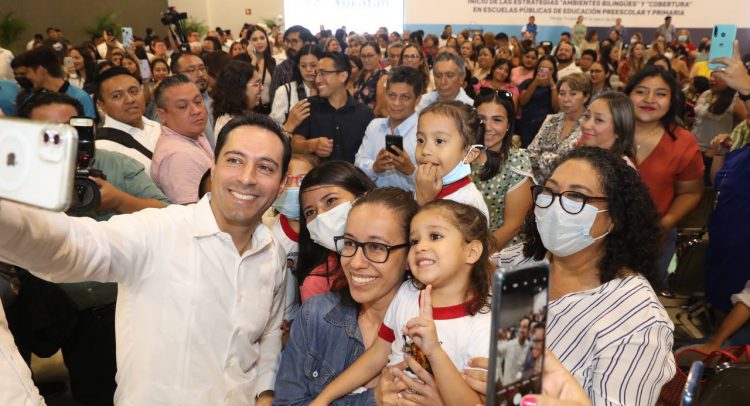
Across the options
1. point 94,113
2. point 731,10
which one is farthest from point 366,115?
point 731,10

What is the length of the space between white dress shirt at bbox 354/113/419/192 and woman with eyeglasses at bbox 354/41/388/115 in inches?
70.3

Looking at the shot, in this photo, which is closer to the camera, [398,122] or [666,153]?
[666,153]

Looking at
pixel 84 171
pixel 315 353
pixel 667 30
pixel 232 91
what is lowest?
pixel 315 353

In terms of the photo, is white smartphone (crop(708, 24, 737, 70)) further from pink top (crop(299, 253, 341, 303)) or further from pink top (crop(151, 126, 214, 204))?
pink top (crop(151, 126, 214, 204))

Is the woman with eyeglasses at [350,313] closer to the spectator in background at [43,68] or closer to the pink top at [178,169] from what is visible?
the pink top at [178,169]

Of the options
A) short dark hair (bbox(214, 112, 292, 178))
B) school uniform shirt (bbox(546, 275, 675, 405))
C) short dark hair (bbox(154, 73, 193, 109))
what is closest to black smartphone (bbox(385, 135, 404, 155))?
short dark hair (bbox(154, 73, 193, 109))

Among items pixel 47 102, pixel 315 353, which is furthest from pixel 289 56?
pixel 315 353

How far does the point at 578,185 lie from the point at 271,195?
973 mm

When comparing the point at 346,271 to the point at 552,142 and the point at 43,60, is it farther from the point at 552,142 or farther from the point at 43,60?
the point at 43,60

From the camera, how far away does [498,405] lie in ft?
3.06

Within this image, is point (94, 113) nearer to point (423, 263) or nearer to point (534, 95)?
point (423, 263)

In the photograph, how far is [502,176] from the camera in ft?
9.83

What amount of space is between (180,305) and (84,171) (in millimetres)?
744

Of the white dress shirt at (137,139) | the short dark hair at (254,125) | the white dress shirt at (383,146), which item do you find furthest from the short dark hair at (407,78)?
the short dark hair at (254,125)
